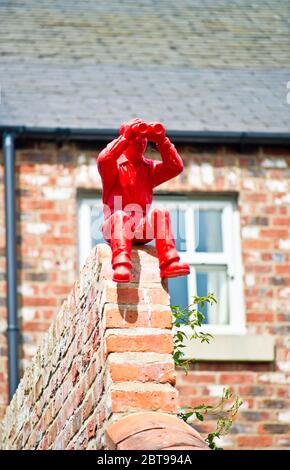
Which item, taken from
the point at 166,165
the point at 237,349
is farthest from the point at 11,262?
the point at 166,165

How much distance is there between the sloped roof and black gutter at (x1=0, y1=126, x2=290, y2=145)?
0.36 feet

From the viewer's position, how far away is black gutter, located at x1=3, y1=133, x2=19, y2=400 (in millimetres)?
13047

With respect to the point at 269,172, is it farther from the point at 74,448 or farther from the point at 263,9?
the point at 74,448

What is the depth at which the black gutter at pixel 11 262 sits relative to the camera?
1305cm

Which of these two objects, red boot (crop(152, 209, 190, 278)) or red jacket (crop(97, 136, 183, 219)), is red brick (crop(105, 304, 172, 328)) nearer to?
red boot (crop(152, 209, 190, 278))

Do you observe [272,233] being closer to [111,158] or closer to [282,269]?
[282,269]

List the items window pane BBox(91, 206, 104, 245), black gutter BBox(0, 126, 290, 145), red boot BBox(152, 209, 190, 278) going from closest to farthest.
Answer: red boot BBox(152, 209, 190, 278) < window pane BBox(91, 206, 104, 245) < black gutter BBox(0, 126, 290, 145)

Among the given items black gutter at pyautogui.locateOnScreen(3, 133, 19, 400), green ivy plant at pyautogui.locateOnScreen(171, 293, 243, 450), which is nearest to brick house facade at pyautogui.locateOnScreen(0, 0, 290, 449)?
black gutter at pyautogui.locateOnScreen(3, 133, 19, 400)

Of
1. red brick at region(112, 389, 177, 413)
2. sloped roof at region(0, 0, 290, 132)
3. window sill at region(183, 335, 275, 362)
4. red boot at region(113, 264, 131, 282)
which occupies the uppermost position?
sloped roof at region(0, 0, 290, 132)

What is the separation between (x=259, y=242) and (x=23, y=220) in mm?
2360

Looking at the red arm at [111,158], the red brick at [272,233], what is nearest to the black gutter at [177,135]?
the red brick at [272,233]

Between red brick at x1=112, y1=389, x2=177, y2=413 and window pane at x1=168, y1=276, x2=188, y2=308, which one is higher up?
window pane at x1=168, y1=276, x2=188, y2=308

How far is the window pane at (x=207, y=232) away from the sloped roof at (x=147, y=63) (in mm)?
902

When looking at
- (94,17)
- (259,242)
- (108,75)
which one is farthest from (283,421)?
(94,17)
